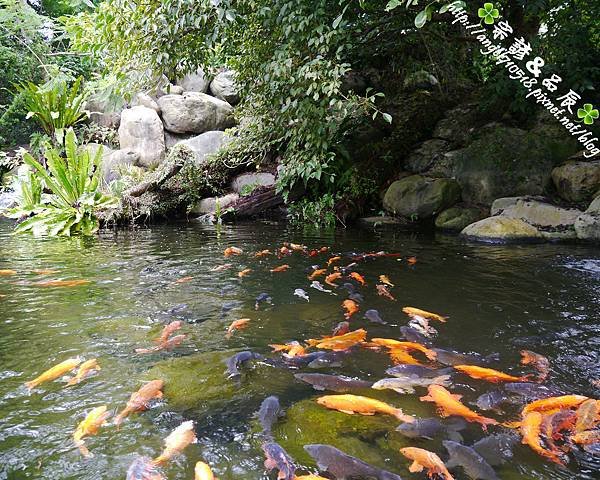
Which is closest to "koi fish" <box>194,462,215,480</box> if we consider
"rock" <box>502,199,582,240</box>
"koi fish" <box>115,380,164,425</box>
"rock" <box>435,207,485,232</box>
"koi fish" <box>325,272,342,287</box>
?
"koi fish" <box>115,380,164,425</box>

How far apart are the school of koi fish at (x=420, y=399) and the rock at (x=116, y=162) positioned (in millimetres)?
11907

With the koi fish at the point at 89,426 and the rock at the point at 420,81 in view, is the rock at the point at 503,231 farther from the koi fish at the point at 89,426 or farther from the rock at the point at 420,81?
the koi fish at the point at 89,426

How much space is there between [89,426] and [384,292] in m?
3.33

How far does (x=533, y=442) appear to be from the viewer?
7.83 ft

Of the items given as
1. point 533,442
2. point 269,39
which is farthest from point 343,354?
point 269,39

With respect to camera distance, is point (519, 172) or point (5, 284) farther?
point (519, 172)

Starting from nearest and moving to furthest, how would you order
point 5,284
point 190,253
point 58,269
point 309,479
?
point 309,479 < point 5,284 < point 58,269 < point 190,253

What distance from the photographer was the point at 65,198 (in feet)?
34.9

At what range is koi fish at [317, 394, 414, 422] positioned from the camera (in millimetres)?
2615

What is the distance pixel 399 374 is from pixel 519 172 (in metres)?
8.36

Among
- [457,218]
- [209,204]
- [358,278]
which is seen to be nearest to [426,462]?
[358,278]

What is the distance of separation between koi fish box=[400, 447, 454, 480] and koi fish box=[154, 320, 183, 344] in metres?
2.32

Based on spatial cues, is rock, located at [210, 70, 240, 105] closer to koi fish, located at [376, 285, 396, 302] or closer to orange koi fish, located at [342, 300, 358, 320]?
koi fish, located at [376, 285, 396, 302]

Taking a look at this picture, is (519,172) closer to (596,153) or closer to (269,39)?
(596,153)
